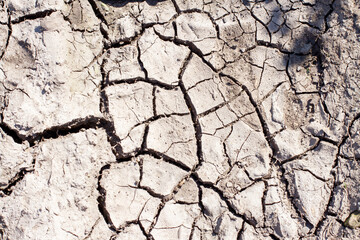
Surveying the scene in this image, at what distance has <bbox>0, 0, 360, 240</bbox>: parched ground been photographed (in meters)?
2.24

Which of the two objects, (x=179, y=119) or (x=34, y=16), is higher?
(x=34, y=16)

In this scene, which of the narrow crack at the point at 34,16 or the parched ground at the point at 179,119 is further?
the narrow crack at the point at 34,16

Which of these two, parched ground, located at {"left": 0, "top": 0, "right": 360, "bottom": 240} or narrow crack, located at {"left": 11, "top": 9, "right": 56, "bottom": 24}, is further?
narrow crack, located at {"left": 11, "top": 9, "right": 56, "bottom": 24}

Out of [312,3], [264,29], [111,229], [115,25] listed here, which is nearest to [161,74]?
[115,25]

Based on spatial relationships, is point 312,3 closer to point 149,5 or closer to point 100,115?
point 149,5

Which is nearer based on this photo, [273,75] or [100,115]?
[100,115]

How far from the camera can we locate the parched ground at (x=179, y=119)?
224cm

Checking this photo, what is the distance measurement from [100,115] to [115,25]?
80cm

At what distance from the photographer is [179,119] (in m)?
2.50

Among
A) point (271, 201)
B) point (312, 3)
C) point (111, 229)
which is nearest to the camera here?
point (111, 229)

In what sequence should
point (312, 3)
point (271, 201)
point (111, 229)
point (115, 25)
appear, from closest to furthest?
point (111, 229), point (271, 201), point (115, 25), point (312, 3)

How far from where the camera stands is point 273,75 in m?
2.68

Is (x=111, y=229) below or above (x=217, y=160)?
below

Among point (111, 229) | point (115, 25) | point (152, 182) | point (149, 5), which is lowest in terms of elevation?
point (111, 229)
